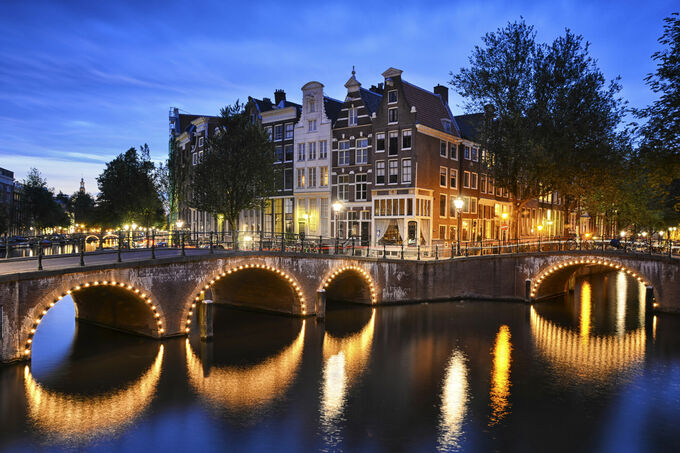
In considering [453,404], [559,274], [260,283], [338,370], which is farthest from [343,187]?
[453,404]

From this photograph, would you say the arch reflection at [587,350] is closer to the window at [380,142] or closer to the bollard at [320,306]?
the bollard at [320,306]

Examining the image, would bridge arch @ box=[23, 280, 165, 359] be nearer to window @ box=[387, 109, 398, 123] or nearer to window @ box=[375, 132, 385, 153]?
window @ box=[375, 132, 385, 153]

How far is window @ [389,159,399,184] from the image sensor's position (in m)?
44.9

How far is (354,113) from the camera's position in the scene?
4772 centimetres

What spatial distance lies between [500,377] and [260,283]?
17005 millimetres

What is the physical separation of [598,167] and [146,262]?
35.5m

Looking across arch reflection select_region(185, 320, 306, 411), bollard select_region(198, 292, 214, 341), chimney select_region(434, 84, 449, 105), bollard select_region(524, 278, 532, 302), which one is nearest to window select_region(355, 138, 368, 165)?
chimney select_region(434, 84, 449, 105)

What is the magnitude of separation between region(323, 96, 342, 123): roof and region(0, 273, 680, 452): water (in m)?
25.6

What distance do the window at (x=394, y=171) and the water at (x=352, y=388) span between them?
17.6 meters

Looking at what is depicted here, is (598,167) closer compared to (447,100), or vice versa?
(598,167)

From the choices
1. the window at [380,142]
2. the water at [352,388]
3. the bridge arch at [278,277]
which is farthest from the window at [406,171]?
the bridge arch at [278,277]

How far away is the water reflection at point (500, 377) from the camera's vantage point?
55.1 feet

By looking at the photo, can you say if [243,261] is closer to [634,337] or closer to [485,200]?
[634,337]

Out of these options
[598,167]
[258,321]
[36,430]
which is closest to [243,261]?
[258,321]
